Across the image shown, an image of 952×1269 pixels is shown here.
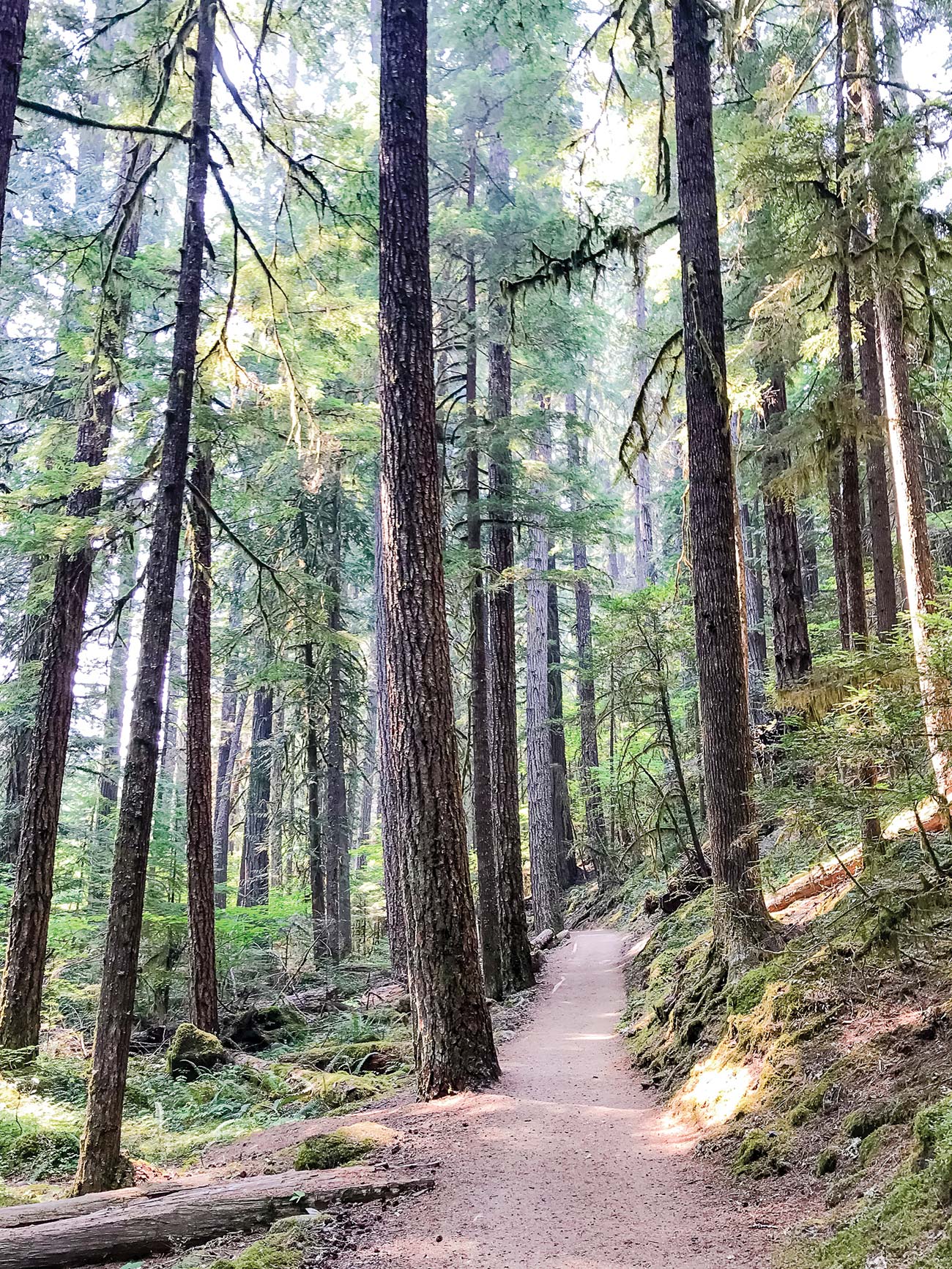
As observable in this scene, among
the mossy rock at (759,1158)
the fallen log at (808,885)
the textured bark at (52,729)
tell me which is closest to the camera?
the mossy rock at (759,1158)

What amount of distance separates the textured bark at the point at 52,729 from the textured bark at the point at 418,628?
3.21m

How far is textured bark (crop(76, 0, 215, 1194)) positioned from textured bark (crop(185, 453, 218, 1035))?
4.07 meters

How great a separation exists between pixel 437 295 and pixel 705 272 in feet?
27.7

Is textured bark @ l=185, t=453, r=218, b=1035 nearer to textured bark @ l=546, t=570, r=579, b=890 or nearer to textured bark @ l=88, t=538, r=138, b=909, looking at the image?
textured bark @ l=88, t=538, r=138, b=909

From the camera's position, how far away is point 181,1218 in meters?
4.09

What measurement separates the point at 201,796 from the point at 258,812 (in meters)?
11.1

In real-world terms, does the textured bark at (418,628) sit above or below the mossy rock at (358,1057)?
above

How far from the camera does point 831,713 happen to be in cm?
468

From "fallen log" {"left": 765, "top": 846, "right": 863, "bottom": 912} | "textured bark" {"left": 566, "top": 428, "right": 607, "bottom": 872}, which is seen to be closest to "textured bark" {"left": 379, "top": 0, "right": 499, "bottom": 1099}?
"fallen log" {"left": 765, "top": 846, "right": 863, "bottom": 912}

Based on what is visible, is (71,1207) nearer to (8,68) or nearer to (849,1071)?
(849,1071)

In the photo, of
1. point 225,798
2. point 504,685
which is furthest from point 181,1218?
point 225,798

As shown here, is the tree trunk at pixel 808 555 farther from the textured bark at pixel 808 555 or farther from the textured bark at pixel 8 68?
the textured bark at pixel 8 68

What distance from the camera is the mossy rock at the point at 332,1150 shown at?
4797 millimetres

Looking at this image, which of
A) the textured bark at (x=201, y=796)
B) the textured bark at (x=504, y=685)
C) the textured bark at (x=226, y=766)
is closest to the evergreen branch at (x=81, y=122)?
the textured bark at (x=201, y=796)
